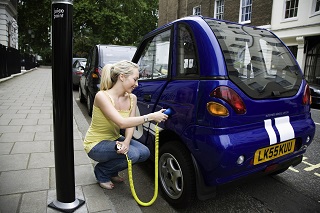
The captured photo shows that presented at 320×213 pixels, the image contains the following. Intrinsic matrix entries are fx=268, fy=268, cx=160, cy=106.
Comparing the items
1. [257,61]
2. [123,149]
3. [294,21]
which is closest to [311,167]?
[257,61]

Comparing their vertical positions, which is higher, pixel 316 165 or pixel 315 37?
pixel 315 37

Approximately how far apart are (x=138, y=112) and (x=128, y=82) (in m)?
0.84

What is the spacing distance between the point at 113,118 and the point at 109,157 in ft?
1.49

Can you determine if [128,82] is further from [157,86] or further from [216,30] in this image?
[216,30]

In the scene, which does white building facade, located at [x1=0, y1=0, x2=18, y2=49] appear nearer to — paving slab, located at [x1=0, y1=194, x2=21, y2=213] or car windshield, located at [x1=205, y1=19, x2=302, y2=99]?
paving slab, located at [x1=0, y1=194, x2=21, y2=213]

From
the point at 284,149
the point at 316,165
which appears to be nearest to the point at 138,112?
the point at 284,149

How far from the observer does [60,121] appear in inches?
86.0

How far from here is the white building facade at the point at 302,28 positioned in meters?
13.6

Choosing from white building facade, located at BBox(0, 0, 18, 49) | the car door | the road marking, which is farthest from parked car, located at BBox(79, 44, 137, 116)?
white building facade, located at BBox(0, 0, 18, 49)

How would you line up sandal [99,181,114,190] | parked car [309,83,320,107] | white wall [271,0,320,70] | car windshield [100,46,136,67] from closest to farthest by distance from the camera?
sandal [99,181,114,190]
car windshield [100,46,136,67]
parked car [309,83,320,107]
white wall [271,0,320,70]

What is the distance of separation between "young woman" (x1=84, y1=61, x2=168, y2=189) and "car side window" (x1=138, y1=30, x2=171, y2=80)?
0.44 meters

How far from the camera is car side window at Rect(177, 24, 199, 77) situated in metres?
2.41

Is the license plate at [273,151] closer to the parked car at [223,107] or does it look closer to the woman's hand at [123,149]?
the parked car at [223,107]

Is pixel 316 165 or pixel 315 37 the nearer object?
pixel 316 165
